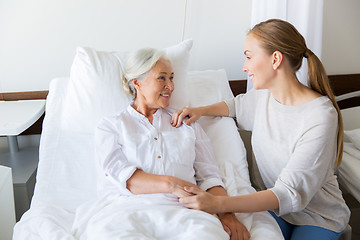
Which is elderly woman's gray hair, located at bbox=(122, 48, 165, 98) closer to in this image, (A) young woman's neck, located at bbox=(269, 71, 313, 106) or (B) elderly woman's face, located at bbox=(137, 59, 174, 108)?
(B) elderly woman's face, located at bbox=(137, 59, 174, 108)

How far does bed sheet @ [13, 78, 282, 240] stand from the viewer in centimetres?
142

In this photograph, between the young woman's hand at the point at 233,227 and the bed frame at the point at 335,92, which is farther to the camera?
the bed frame at the point at 335,92

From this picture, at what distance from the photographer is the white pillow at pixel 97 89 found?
6.14ft

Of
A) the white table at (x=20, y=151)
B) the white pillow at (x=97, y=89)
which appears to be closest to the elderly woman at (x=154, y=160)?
the white pillow at (x=97, y=89)

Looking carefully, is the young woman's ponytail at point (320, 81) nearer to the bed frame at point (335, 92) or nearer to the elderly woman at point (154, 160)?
the elderly woman at point (154, 160)

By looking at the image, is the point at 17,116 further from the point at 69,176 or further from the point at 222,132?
the point at 222,132

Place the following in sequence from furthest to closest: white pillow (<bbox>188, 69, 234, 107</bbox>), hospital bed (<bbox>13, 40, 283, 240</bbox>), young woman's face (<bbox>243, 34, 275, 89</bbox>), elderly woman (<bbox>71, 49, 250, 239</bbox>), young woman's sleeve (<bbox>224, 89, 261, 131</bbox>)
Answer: white pillow (<bbox>188, 69, 234, 107</bbox>) → young woman's sleeve (<bbox>224, 89, 261, 131</bbox>) → hospital bed (<bbox>13, 40, 283, 240</bbox>) → young woman's face (<bbox>243, 34, 275, 89</bbox>) → elderly woman (<bbox>71, 49, 250, 239</bbox>)

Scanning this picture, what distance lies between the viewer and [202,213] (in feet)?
4.38

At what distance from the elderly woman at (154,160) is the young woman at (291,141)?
0.07 m

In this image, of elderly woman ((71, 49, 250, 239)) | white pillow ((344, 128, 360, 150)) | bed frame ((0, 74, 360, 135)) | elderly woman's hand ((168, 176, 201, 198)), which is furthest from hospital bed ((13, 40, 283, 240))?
white pillow ((344, 128, 360, 150))

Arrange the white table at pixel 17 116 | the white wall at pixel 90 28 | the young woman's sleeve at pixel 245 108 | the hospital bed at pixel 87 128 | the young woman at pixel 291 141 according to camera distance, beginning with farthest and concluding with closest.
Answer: the white wall at pixel 90 28
the white table at pixel 17 116
the young woman's sleeve at pixel 245 108
the hospital bed at pixel 87 128
the young woman at pixel 291 141

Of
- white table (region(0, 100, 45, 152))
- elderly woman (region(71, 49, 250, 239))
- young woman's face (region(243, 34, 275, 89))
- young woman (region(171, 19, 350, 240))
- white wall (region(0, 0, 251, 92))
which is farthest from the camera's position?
white wall (region(0, 0, 251, 92))

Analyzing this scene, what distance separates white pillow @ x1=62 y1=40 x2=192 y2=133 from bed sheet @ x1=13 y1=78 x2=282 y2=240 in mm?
71

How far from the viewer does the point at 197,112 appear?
1803 millimetres
